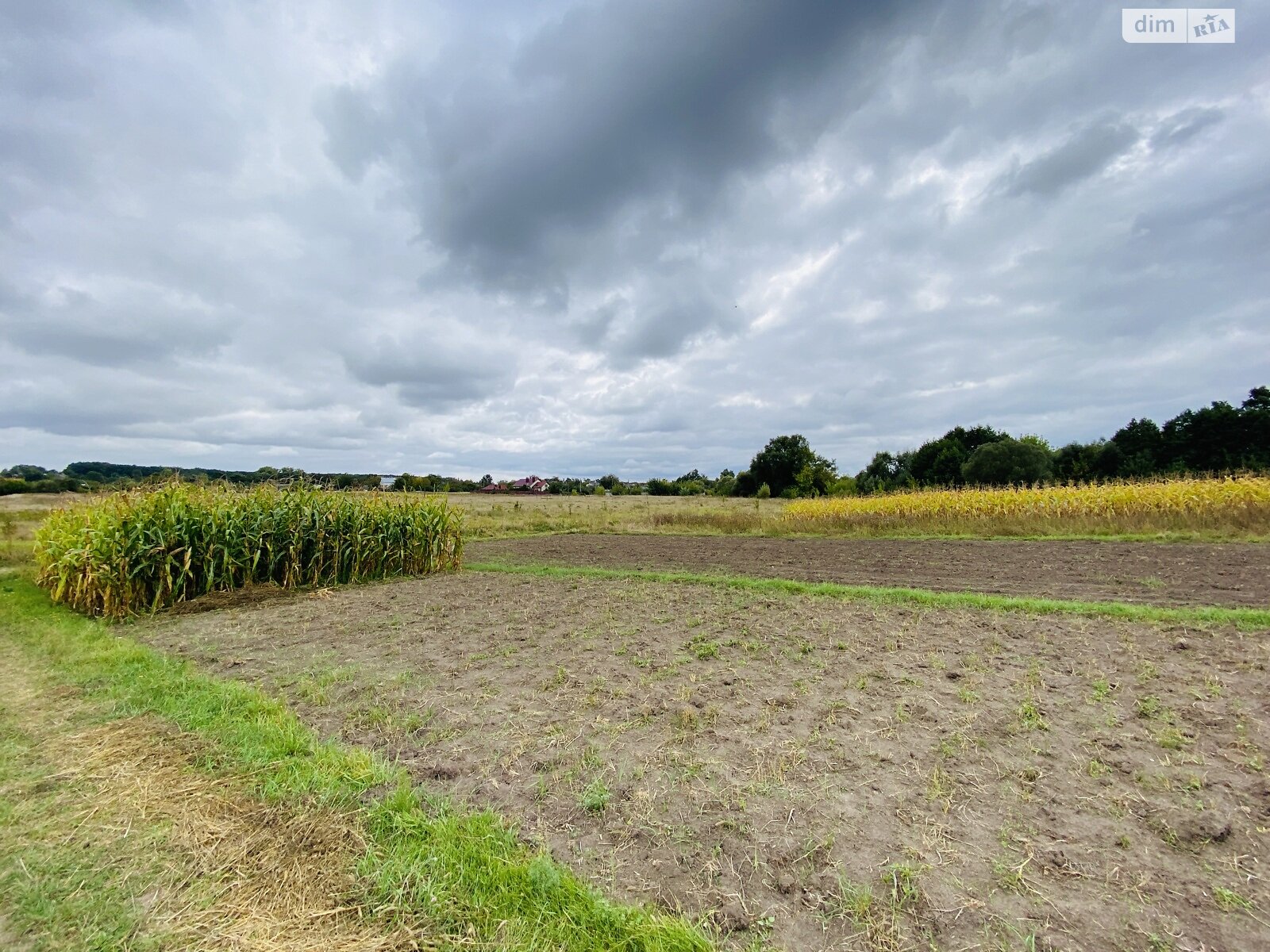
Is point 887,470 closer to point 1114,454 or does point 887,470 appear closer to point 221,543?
point 1114,454

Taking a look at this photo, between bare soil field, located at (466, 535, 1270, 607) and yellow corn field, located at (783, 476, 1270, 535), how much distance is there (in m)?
2.31

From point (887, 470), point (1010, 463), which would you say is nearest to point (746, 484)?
point (887, 470)

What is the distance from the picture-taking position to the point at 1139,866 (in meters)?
2.19

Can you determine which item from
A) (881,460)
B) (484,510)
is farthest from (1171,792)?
(881,460)

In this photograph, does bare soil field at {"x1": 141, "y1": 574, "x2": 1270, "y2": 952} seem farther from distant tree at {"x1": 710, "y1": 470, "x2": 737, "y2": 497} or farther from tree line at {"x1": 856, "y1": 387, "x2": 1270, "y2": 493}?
distant tree at {"x1": 710, "y1": 470, "x2": 737, "y2": 497}

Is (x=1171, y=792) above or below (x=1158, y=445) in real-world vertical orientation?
below

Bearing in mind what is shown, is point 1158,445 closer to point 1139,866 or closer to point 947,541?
point 947,541

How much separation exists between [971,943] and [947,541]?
1541 cm

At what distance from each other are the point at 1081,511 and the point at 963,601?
40.9 feet

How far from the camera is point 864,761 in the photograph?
3061 millimetres

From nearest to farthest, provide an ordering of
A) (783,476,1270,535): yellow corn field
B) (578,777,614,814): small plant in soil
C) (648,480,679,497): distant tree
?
(578,777,614,814): small plant in soil < (783,476,1270,535): yellow corn field < (648,480,679,497): distant tree

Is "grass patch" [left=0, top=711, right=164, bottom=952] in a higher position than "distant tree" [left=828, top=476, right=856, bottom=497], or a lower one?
lower

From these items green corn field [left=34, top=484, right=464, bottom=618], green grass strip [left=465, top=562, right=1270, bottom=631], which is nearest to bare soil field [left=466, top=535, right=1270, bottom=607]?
green grass strip [left=465, top=562, right=1270, bottom=631]

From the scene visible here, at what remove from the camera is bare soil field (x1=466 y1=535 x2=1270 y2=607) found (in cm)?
→ 762
